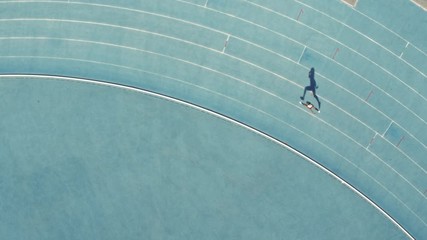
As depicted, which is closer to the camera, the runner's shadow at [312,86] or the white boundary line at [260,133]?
the white boundary line at [260,133]

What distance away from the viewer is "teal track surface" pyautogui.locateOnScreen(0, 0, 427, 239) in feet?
78.8

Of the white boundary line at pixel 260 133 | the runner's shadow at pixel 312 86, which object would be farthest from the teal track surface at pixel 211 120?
the runner's shadow at pixel 312 86

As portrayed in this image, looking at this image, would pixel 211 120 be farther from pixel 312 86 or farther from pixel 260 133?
pixel 312 86

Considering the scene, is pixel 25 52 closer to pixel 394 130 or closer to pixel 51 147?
pixel 51 147

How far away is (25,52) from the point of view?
25047 mm

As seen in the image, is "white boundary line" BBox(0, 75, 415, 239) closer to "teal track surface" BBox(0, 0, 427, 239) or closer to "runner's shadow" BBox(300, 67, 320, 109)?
"teal track surface" BBox(0, 0, 427, 239)

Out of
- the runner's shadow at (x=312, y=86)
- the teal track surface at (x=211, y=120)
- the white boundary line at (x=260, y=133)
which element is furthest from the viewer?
the runner's shadow at (x=312, y=86)

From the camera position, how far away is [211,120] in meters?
24.7

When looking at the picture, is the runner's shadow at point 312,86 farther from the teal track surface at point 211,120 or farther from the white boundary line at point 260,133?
the white boundary line at point 260,133

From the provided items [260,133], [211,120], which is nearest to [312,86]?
[260,133]

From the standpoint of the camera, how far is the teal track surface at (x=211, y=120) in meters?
24.0

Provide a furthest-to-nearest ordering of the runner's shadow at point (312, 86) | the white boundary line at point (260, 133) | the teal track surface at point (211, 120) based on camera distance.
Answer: the runner's shadow at point (312, 86) → the white boundary line at point (260, 133) → the teal track surface at point (211, 120)

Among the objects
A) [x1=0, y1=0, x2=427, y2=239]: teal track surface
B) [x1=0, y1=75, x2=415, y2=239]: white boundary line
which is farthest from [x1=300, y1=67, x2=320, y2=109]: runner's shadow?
[x1=0, y1=75, x2=415, y2=239]: white boundary line

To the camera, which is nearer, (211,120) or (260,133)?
(260,133)
